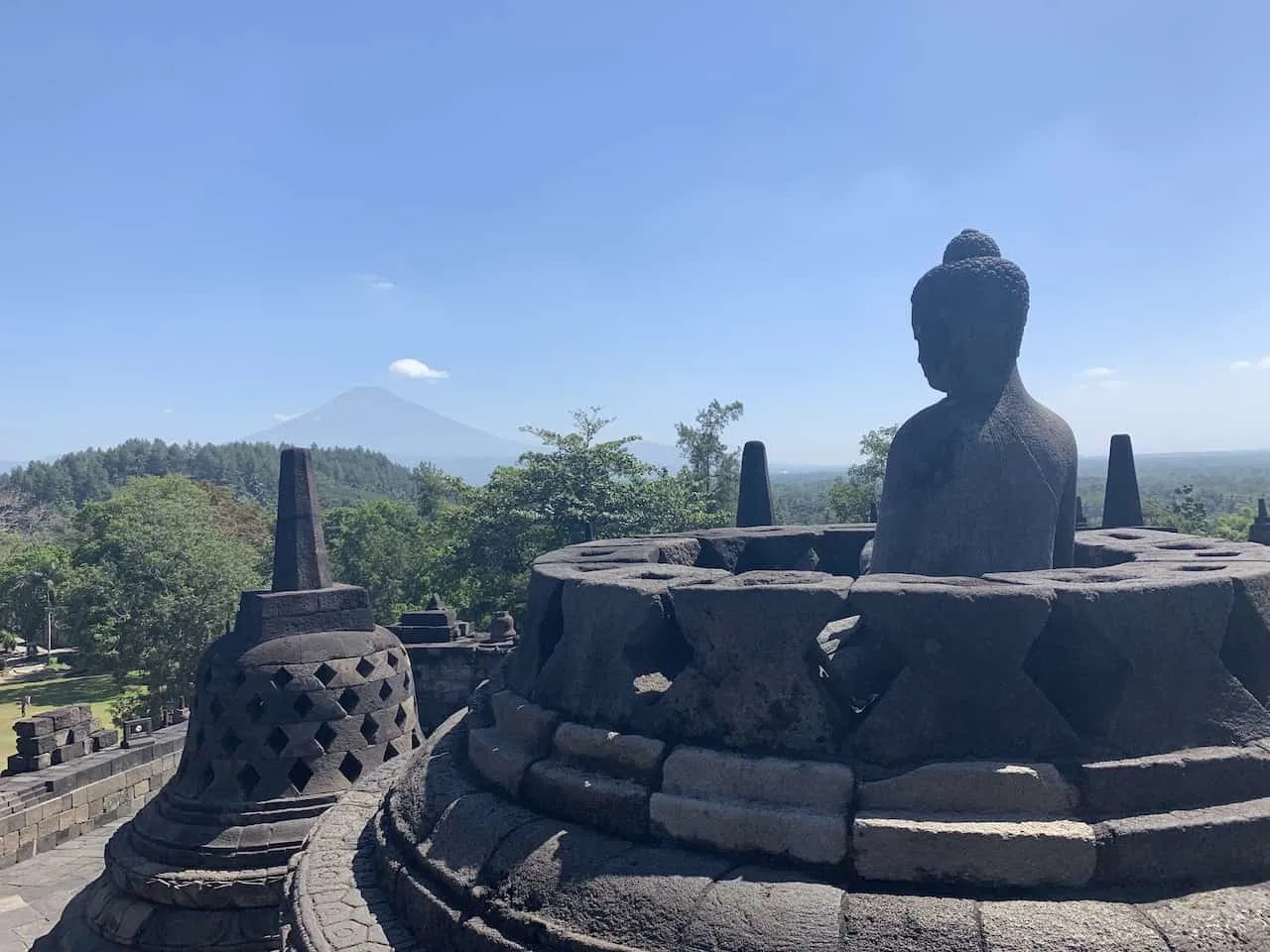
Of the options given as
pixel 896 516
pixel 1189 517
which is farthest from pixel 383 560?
pixel 1189 517

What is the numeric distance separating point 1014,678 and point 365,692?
525cm

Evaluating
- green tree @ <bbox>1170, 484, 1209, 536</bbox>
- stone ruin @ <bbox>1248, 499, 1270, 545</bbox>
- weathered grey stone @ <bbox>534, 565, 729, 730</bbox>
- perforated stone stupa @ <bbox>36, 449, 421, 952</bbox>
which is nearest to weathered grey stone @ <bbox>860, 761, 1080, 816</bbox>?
weathered grey stone @ <bbox>534, 565, 729, 730</bbox>

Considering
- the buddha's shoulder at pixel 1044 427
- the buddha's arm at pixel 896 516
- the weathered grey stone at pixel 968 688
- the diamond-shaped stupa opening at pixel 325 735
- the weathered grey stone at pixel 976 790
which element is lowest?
the diamond-shaped stupa opening at pixel 325 735

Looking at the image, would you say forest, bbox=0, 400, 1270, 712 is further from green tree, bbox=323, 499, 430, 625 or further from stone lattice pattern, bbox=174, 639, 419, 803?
stone lattice pattern, bbox=174, 639, 419, 803

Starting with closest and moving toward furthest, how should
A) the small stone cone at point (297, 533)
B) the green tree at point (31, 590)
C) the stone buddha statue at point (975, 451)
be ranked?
1. the stone buddha statue at point (975, 451)
2. the small stone cone at point (297, 533)
3. the green tree at point (31, 590)

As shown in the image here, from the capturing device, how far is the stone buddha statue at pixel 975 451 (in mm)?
3977

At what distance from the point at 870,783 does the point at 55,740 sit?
36.0ft

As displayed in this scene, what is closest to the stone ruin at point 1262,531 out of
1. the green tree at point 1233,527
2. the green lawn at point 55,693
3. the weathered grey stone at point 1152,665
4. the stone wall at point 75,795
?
the weathered grey stone at point 1152,665

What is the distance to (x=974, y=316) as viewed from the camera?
13.7 ft

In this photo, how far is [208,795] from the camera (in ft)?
20.9

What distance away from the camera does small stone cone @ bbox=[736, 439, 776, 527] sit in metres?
7.94

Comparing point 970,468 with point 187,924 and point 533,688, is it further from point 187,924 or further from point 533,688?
point 187,924

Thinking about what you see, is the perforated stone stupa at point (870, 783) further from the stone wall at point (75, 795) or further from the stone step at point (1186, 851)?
the stone wall at point (75, 795)

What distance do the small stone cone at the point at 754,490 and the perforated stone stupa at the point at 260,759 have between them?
3460mm
